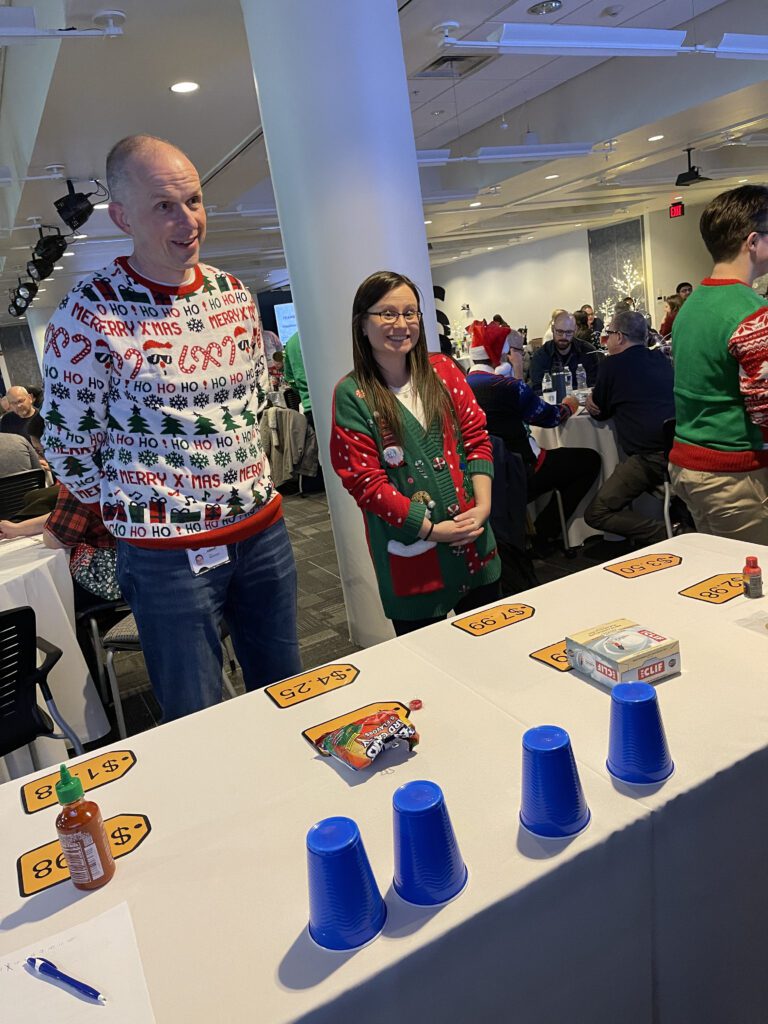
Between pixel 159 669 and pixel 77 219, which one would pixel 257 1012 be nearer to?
pixel 159 669

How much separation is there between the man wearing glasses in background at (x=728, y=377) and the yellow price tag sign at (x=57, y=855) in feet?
6.11

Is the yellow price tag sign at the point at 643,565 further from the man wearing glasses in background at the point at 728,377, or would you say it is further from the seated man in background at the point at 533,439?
the seated man in background at the point at 533,439

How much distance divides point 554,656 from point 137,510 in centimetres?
83

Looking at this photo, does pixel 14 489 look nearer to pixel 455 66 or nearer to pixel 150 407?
pixel 150 407

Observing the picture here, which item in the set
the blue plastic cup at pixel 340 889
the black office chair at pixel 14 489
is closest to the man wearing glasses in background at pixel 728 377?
the blue plastic cup at pixel 340 889

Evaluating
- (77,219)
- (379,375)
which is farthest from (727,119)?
(379,375)

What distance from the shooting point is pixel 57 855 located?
98cm

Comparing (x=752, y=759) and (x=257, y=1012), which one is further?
(x=752, y=759)

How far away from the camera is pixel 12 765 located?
7.57ft

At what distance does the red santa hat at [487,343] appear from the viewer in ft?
12.8

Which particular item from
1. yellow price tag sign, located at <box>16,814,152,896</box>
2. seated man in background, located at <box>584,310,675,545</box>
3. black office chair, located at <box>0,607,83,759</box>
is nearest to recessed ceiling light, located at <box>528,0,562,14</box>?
seated man in background, located at <box>584,310,675,545</box>

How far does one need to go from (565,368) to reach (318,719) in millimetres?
5313

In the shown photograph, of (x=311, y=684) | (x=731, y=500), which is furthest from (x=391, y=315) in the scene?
(x=731, y=500)

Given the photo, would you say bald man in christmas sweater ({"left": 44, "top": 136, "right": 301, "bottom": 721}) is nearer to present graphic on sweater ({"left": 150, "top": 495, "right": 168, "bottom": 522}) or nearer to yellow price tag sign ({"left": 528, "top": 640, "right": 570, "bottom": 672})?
present graphic on sweater ({"left": 150, "top": 495, "right": 168, "bottom": 522})
